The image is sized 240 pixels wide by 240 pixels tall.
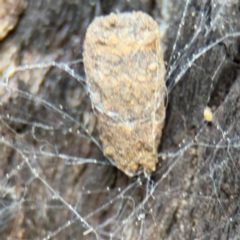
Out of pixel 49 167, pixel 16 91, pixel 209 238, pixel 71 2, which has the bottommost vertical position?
pixel 209 238

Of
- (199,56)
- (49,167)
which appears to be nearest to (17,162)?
(49,167)

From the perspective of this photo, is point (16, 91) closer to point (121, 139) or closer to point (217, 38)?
point (121, 139)

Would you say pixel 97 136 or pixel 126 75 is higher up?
pixel 126 75

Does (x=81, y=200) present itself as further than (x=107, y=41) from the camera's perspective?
Yes
